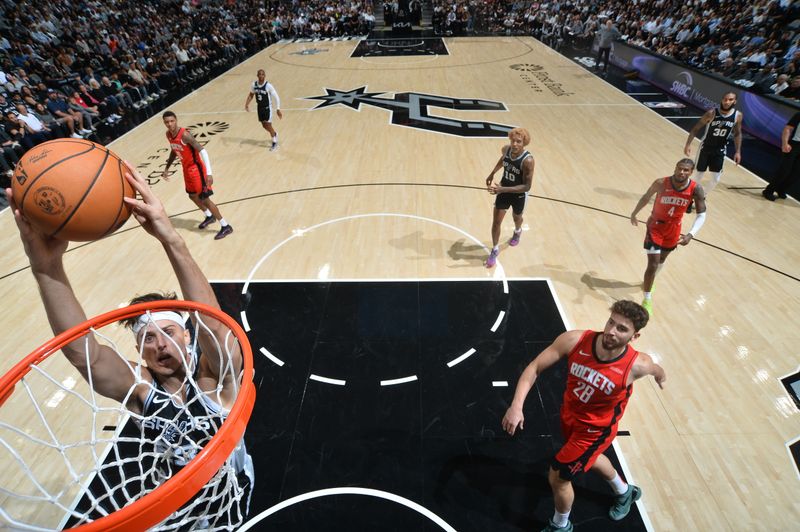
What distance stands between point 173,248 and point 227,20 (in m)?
26.1

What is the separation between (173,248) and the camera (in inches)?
74.0

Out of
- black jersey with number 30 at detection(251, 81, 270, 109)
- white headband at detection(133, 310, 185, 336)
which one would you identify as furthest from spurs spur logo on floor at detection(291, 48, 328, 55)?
white headband at detection(133, 310, 185, 336)

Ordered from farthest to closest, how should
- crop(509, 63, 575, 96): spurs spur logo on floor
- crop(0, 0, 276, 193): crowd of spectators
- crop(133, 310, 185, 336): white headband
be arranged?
crop(509, 63, 575, 96): spurs spur logo on floor
crop(0, 0, 276, 193): crowd of spectators
crop(133, 310, 185, 336): white headband

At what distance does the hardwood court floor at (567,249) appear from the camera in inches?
145

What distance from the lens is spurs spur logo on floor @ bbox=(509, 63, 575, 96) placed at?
1348 cm

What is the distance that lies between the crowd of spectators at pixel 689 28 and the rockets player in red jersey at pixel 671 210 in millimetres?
6283

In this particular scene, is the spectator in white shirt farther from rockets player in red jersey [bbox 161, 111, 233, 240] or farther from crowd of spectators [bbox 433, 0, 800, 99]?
rockets player in red jersey [bbox 161, 111, 233, 240]

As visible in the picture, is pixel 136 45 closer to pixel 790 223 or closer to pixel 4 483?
pixel 4 483

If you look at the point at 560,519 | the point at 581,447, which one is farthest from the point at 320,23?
the point at 560,519

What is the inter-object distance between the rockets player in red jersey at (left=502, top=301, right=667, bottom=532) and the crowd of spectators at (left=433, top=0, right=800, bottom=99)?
894cm

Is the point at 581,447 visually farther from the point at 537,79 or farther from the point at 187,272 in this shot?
the point at 537,79

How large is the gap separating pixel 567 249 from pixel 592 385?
12.5 ft

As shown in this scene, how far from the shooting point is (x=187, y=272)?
200 centimetres

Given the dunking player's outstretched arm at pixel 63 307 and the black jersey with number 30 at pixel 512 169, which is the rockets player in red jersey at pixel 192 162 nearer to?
the black jersey with number 30 at pixel 512 169
